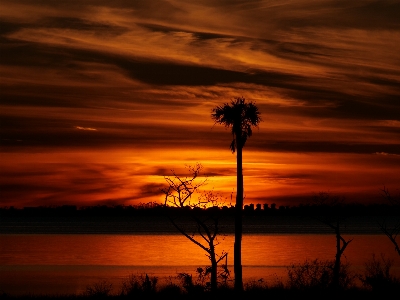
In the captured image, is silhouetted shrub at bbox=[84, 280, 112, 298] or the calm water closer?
silhouetted shrub at bbox=[84, 280, 112, 298]

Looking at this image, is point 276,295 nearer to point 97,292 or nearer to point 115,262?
point 97,292

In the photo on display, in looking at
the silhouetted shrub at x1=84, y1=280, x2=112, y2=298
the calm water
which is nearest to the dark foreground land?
the silhouetted shrub at x1=84, y1=280, x2=112, y2=298

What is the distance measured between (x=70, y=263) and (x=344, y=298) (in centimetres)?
7234

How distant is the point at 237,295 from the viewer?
48.1 m

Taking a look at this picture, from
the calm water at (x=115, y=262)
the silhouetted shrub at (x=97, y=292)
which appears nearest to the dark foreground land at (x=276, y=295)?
the silhouetted shrub at (x=97, y=292)

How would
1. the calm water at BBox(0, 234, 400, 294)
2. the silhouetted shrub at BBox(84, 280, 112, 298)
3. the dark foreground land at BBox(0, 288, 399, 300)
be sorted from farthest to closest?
the calm water at BBox(0, 234, 400, 294), the silhouetted shrub at BBox(84, 280, 112, 298), the dark foreground land at BBox(0, 288, 399, 300)

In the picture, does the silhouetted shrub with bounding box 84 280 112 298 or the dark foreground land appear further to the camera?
the silhouetted shrub with bounding box 84 280 112 298

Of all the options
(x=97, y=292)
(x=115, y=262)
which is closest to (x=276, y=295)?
(x=97, y=292)

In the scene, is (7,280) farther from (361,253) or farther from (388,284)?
(361,253)

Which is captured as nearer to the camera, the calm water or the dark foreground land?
the dark foreground land

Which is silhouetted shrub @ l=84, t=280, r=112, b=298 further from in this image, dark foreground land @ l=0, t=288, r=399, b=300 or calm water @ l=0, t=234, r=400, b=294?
calm water @ l=0, t=234, r=400, b=294

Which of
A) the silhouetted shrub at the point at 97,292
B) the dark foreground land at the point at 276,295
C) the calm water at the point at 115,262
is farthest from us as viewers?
the calm water at the point at 115,262

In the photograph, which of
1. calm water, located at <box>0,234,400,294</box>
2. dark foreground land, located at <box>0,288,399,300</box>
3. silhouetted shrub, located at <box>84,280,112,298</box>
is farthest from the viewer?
calm water, located at <box>0,234,400,294</box>

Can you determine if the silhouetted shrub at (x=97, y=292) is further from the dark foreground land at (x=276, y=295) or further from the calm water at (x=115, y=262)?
the calm water at (x=115, y=262)
